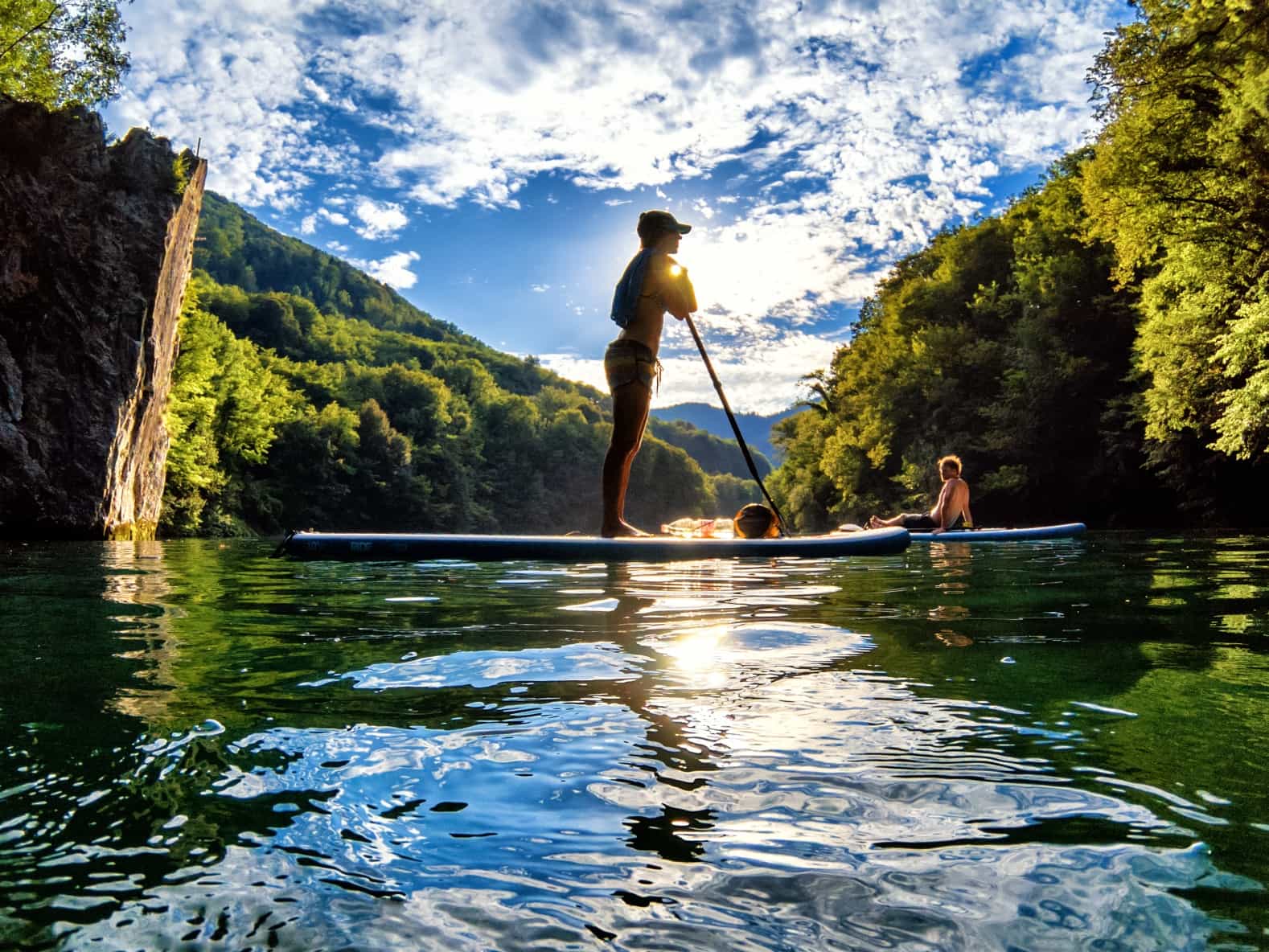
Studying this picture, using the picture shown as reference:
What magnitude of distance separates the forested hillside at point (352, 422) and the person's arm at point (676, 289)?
3068cm

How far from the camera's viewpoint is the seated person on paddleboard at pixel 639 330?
21.9 feet

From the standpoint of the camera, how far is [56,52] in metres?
26.3

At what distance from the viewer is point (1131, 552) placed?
10.1 m

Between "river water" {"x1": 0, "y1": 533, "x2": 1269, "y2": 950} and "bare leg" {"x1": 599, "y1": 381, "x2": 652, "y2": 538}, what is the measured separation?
110 inches

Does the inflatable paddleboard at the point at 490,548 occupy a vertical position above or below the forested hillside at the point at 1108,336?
below

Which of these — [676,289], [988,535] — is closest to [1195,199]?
[988,535]

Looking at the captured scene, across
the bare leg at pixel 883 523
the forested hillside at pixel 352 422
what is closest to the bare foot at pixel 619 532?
the bare leg at pixel 883 523

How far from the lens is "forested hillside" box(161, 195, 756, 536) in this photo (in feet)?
136

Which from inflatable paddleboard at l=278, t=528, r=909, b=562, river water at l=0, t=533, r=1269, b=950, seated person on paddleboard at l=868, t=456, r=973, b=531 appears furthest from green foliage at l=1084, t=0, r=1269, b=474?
river water at l=0, t=533, r=1269, b=950

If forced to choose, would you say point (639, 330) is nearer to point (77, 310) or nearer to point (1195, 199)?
point (1195, 199)

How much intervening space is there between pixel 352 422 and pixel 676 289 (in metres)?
57.2

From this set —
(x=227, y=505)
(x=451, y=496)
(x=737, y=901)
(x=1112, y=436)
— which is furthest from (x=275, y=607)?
(x=451, y=496)

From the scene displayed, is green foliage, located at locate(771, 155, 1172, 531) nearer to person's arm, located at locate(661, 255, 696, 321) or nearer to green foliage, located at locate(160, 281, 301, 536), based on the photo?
person's arm, located at locate(661, 255, 696, 321)

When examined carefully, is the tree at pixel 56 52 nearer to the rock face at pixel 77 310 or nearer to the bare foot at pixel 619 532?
the rock face at pixel 77 310
